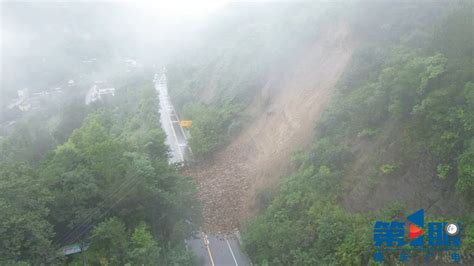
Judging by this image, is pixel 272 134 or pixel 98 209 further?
pixel 272 134

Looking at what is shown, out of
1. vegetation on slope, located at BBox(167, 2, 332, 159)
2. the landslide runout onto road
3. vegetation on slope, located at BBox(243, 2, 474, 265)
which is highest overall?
vegetation on slope, located at BBox(167, 2, 332, 159)

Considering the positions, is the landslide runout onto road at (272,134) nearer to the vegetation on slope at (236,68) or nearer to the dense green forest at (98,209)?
the vegetation on slope at (236,68)

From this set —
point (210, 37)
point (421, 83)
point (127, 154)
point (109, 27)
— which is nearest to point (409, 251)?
point (421, 83)

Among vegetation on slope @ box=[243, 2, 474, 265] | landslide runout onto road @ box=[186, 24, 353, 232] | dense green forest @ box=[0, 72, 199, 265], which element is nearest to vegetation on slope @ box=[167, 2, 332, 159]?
landslide runout onto road @ box=[186, 24, 353, 232]

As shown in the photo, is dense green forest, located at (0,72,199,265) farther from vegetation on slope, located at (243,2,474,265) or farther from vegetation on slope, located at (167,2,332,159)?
vegetation on slope, located at (167,2,332,159)

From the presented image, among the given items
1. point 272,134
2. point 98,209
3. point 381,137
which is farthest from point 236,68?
point 98,209

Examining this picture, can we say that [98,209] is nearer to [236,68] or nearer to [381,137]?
[381,137]

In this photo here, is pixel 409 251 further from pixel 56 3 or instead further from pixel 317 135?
pixel 56 3

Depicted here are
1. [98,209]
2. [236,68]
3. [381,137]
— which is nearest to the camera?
[381,137]
